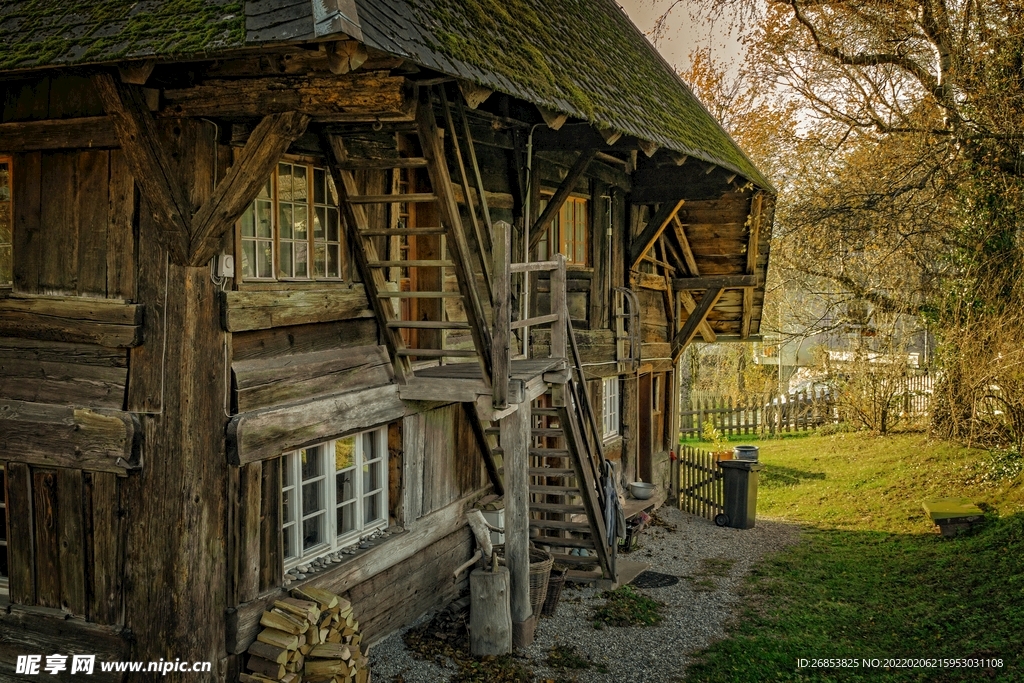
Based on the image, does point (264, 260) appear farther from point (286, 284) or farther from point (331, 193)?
point (331, 193)

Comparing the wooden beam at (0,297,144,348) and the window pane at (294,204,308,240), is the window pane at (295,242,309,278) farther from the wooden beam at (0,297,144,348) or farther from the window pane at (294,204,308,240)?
the wooden beam at (0,297,144,348)

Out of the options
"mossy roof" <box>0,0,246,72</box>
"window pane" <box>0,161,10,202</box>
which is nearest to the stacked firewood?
"window pane" <box>0,161,10,202</box>

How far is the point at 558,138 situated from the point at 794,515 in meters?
8.79

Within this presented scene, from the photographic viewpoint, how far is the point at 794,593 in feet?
35.0

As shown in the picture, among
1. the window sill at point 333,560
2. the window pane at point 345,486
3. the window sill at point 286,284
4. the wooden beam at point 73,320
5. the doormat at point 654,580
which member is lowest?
the doormat at point 654,580

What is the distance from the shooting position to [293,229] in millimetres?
7000

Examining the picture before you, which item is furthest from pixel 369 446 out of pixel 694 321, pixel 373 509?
pixel 694 321

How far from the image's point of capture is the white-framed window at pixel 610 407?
526 inches

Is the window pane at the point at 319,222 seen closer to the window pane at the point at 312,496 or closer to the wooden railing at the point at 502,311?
the wooden railing at the point at 502,311

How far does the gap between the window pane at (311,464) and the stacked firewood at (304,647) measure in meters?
0.94

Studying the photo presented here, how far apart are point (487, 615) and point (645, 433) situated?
7.68 m

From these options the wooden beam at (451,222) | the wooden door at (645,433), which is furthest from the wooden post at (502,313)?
the wooden door at (645,433)

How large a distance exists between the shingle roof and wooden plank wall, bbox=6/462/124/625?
2.79 meters

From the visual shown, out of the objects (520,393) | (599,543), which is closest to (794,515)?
(599,543)
